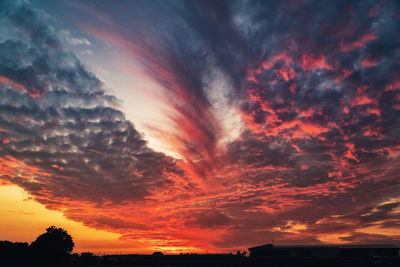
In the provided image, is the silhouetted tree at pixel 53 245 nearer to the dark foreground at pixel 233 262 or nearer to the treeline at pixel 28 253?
the treeline at pixel 28 253

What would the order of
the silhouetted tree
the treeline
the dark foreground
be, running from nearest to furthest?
the dark foreground, the treeline, the silhouetted tree

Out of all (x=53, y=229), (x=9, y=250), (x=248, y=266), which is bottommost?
(x=248, y=266)

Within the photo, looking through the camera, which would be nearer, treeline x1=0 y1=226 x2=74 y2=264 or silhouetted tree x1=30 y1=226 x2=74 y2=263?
treeline x1=0 y1=226 x2=74 y2=264

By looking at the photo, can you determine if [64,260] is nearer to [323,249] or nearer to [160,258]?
[160,258]

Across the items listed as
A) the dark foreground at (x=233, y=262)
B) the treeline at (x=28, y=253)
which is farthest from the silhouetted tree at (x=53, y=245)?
the dark foreground at (x=233, y=262)

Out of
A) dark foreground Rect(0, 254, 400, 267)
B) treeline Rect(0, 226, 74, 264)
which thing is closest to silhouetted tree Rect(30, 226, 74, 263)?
treeline Rect(0, 226, 74, 264)

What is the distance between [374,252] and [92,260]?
88.6 metres

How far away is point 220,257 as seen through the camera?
91.1 m

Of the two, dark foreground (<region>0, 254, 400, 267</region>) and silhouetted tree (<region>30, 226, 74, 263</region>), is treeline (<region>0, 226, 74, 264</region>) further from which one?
dark foreground (<region>0, 254, 400, 267</region>)

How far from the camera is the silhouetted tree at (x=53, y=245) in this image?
77312 millimetres

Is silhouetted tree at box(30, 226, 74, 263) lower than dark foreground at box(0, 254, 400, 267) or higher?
higher

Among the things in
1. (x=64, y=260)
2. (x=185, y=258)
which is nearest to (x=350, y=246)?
(x=185, y=258)

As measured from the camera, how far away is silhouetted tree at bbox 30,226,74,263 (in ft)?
254

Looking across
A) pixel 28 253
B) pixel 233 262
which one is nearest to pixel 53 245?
pixel 28 253
